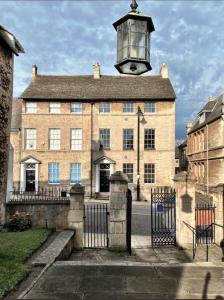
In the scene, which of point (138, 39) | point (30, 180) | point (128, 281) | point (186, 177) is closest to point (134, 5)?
point (138, 39)

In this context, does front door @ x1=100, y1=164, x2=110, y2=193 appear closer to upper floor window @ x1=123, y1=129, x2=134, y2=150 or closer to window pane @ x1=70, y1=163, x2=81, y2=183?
window pane @ x1=70, y1=163, x2=81, y2=183

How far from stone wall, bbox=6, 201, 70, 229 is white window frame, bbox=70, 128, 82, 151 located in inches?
712

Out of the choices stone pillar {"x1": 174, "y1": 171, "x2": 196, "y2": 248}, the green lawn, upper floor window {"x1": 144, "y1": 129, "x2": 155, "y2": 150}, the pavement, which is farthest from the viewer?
upper floor window {"x1": 144, "y1": 129, "x2": 155, "y2": 150}

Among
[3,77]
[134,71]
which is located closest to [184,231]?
[134,71]

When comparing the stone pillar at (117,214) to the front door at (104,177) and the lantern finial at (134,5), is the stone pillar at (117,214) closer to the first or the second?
the lantern finial at (134,5)

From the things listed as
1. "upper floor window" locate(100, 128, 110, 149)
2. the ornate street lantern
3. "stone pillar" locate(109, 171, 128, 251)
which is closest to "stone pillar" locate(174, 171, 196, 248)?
"stone pillar" locate(109, 171, 128, 251)

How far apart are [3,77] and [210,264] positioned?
1068 cm

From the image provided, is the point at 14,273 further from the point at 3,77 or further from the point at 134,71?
the point at 3,77

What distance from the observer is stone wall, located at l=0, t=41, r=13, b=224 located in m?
12.7

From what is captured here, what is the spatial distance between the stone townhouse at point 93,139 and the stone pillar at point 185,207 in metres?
18.2

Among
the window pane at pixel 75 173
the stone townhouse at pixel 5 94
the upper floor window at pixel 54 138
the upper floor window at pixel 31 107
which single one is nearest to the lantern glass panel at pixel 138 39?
the stone townhouse at pixel 5 94

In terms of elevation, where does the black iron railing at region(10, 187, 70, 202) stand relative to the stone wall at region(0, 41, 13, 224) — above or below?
below

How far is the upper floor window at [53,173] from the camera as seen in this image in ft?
99.4

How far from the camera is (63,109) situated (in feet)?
101
